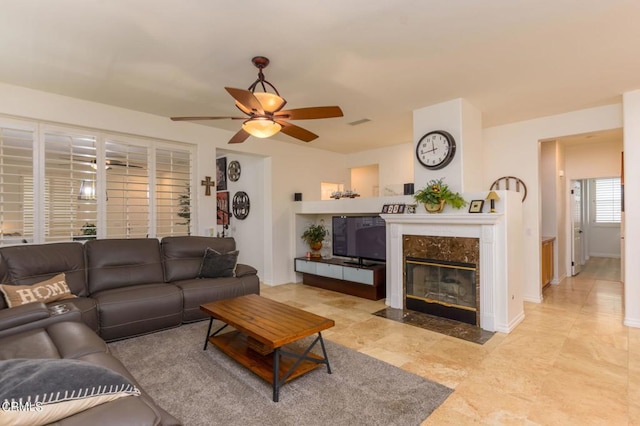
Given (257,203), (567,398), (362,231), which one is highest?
(257,203)

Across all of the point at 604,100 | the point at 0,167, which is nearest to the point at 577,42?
the point at 604,100

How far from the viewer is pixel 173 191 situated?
4863 mm

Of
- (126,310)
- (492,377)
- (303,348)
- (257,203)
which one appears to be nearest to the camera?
(492,377)

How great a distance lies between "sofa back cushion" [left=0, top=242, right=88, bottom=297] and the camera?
3207mm

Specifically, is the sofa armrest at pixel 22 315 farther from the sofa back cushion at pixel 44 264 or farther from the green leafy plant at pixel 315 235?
the green leafy plant at pixel 315 235

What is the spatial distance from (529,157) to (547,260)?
2.05 m

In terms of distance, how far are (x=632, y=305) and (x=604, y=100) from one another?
2507mm

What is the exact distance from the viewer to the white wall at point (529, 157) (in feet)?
15.1

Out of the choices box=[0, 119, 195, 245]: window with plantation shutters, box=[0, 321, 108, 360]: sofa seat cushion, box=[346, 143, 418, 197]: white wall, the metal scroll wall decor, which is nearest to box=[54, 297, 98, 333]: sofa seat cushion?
box=[0, 321, 108, 360]: sofa seat cushion

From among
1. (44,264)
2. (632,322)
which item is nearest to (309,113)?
(44,264)

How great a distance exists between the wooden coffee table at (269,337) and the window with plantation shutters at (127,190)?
2109mm

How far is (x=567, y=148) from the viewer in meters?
6.65

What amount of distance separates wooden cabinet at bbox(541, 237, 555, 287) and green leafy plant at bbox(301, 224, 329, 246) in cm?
385

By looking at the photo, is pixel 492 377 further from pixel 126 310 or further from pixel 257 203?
pixel 257 203
